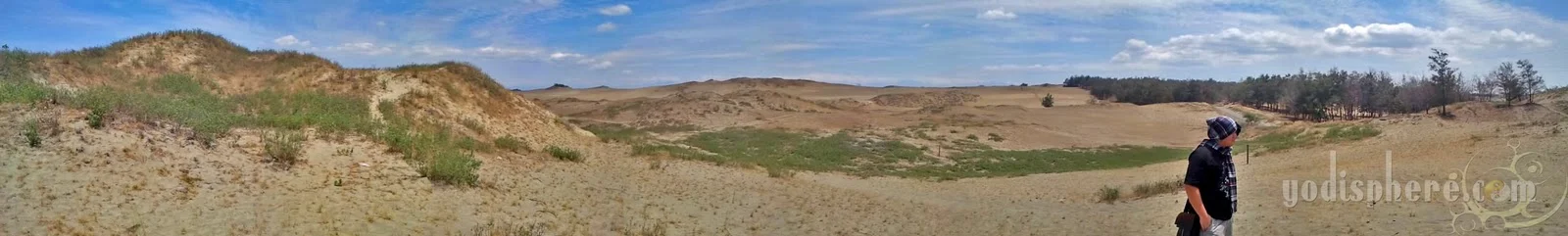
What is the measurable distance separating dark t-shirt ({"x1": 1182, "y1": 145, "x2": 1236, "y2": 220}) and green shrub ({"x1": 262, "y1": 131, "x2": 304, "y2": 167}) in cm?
1013

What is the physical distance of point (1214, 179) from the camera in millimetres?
4602

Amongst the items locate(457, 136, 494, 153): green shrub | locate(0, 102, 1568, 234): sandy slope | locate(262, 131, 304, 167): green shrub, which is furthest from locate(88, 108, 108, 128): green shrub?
locate(457, 136, 494, 153): green shrub

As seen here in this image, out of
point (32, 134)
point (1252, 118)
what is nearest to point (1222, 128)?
point (32, 134)

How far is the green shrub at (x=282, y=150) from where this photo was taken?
34.4ft

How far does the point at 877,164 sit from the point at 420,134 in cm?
1367

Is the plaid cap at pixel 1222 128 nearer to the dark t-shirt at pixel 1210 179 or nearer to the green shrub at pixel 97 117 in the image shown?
the dark t-shirt at pixel 1210 179

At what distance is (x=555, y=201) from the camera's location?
38.3 feet

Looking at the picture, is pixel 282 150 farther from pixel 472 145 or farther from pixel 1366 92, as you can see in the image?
pixel 1366 92

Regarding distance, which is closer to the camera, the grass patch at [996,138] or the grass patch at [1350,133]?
the grass patch at [1350,133]

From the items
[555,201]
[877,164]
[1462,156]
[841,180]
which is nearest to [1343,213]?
[1462,156]

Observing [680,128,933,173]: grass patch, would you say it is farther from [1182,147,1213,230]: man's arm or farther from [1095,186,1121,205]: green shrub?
[1182,147,1213,230]: man's arm

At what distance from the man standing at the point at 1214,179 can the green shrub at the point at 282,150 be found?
10126mm

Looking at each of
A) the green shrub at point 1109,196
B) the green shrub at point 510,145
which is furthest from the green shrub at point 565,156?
the green shrub at point 1109,196

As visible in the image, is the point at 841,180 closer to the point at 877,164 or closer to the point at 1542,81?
the point at 877,164
